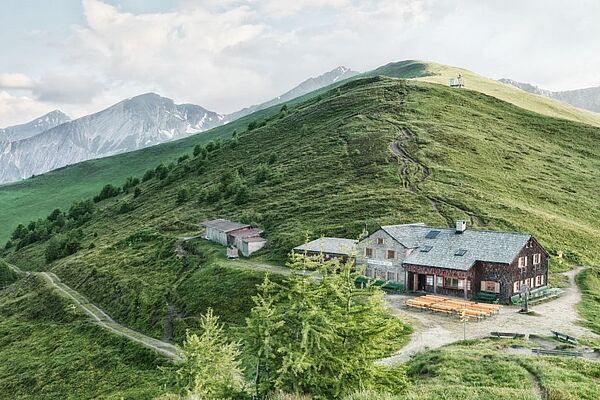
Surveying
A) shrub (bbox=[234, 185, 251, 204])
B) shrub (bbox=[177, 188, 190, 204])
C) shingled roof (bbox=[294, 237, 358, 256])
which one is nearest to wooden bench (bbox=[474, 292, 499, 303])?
shingled roof (bbox=[294, 237, 358, 256])

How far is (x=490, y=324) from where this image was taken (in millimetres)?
56875

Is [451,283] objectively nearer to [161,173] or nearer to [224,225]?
[224,225]

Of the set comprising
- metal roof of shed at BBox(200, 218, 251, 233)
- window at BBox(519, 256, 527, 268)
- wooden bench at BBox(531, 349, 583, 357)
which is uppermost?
metal roof of shed at BBox(200, 218, 251, 233)

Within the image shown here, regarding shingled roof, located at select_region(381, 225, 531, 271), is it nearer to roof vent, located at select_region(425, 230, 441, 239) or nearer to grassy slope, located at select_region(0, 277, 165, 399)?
roof vent, located at select_region(425, 230, 441, 239)

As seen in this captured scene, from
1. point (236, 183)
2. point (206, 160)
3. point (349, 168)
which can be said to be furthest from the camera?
point (206, 160)

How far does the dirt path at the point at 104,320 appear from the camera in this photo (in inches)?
2741

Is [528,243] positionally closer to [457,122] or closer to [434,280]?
[434,280]

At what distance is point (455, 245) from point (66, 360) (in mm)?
55520

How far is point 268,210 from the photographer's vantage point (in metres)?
113

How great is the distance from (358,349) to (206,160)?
516 ft

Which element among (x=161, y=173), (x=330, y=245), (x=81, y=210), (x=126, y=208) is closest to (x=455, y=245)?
(x=330, y=245)

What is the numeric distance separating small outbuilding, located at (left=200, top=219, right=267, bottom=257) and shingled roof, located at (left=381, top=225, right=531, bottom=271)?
26783 millimetres

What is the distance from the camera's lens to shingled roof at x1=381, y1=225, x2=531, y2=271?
71.3m

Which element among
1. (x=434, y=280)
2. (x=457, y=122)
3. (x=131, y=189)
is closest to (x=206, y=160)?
(x=131, y=189)
